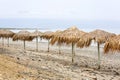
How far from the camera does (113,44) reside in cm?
1517

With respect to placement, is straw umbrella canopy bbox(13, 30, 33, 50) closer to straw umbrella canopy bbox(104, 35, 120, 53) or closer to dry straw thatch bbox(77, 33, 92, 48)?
dry straw thatch bbox(77, 33, 92, 48)

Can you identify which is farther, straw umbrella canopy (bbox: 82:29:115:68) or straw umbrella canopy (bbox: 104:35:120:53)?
straw umbrella canopy (bbox: 82:29:115:68)

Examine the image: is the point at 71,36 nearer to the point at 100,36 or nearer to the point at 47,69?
the point at 100,36

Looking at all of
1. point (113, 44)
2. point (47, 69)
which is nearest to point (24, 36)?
point (113, 44)

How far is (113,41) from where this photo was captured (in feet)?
50.3

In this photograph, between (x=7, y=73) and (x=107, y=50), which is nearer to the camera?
(x=7, y=73)

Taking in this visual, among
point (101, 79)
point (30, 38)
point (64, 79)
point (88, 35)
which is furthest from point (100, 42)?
point (30, 38)

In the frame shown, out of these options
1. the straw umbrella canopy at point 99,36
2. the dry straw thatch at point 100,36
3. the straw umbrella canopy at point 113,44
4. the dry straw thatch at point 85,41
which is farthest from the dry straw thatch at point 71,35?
the straw umbrella canopy at point 113,44

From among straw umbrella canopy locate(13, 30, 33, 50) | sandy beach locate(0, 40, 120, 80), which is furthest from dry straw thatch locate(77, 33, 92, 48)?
straw umbrella canopy locate(13, 30, 33, 50)

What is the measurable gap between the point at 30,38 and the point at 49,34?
8.93ft

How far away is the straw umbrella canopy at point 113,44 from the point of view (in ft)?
49.4

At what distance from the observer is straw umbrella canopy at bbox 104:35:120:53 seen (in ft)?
49.4

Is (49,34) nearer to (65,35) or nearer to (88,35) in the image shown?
(65,35)

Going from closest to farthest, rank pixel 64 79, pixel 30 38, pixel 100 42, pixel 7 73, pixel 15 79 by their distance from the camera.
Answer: pixel 15 79, pixel 7 73, pixel 64 79, pixel 100 42, pixel 30 38
